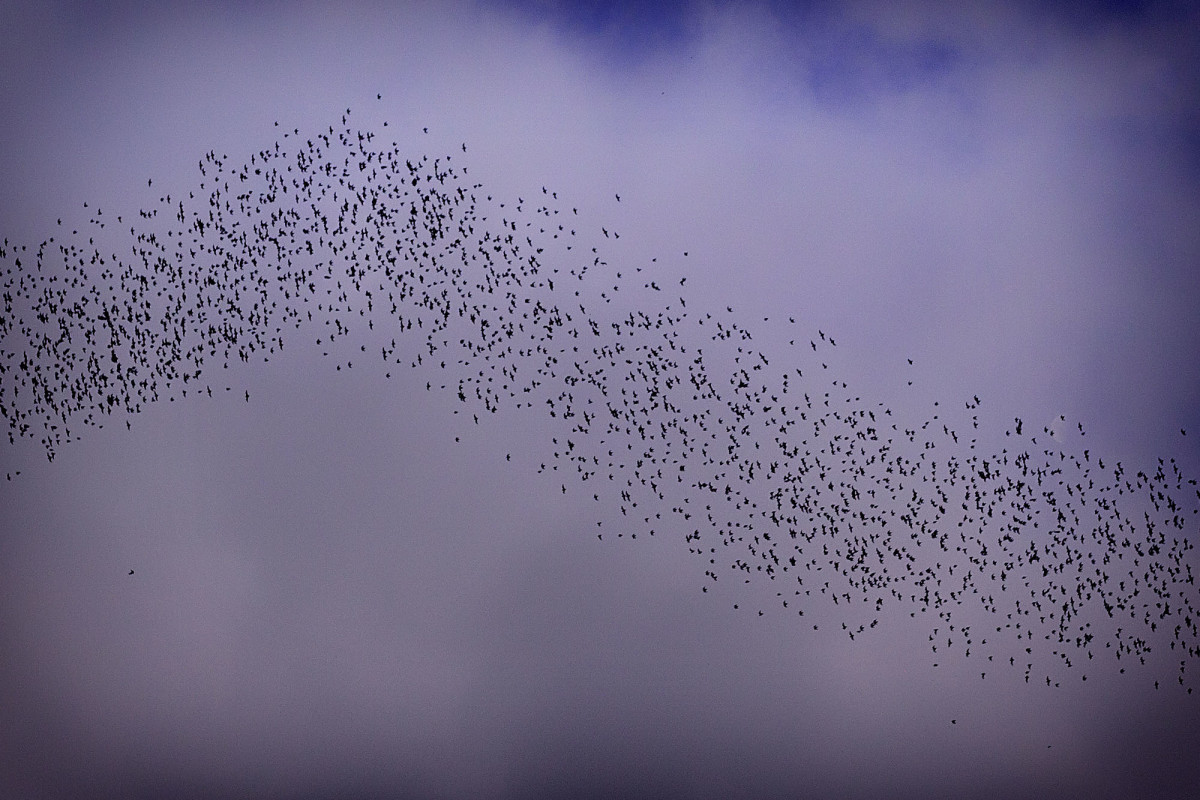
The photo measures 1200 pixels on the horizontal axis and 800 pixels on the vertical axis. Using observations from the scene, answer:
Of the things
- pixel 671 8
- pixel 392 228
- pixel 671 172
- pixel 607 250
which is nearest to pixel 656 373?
pixel 607 250

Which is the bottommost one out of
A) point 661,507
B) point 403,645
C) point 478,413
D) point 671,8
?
point 403,645

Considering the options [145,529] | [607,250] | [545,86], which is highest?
[545,86]

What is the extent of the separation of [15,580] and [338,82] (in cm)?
613

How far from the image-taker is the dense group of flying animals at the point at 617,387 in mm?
10125

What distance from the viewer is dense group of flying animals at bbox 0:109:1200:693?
33.2ft

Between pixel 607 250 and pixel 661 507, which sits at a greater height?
pixel 607 250

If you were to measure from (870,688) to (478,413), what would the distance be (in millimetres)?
5126

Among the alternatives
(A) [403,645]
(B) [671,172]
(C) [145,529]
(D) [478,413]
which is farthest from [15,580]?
(B) [671,172]

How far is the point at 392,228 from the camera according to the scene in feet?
33.5

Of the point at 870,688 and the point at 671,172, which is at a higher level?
the point at 671,172

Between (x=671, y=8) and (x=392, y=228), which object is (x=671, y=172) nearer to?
(x=671, y=8)

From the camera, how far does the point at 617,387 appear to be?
408 inches

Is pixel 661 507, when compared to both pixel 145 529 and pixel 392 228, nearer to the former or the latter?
pixel 392 228

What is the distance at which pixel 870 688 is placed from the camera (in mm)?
10484
